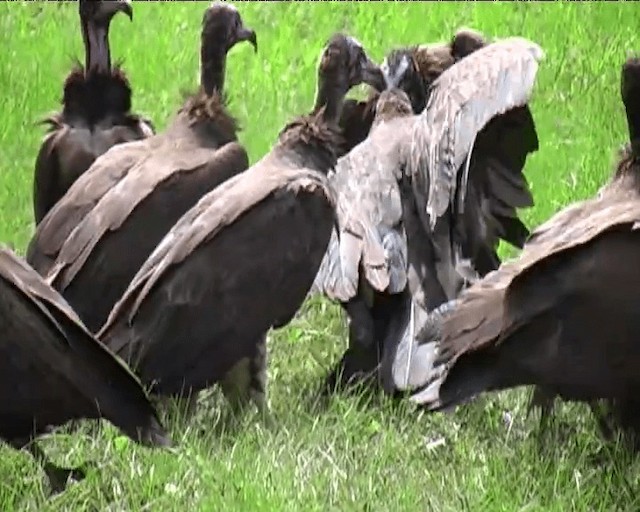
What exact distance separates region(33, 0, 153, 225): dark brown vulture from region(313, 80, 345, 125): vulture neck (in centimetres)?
99

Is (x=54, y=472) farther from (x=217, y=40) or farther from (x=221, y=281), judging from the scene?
(x=217, y=40)

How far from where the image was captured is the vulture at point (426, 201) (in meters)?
5.72

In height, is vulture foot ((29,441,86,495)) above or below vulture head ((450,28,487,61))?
below

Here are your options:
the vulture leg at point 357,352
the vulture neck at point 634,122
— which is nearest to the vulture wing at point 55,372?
the vulture leg at point 357,352

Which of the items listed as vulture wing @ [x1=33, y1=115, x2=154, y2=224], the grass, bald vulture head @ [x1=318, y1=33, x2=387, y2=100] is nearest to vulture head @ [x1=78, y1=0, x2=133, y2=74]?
vulture wing @ [x1=33, y1=115, x2=154, y2=224]

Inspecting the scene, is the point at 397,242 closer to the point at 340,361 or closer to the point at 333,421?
the point at 340,361

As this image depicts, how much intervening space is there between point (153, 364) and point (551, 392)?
1275 mm

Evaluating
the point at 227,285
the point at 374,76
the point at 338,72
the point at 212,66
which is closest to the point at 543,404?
the point at 227,285

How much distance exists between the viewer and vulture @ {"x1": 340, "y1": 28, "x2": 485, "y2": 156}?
6.96 metres

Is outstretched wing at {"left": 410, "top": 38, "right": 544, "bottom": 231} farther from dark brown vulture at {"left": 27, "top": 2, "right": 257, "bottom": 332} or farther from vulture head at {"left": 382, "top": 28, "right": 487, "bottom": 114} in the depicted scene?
dark brown vulture at {"left": 27, "top": 2, "right": 257, "bottom": 332}

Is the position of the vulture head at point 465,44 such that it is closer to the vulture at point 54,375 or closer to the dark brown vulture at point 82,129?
the dark brown vulture at point 82,129

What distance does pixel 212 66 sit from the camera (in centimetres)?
643

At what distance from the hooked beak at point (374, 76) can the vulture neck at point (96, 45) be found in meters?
1.08

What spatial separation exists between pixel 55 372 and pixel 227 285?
794 mm
